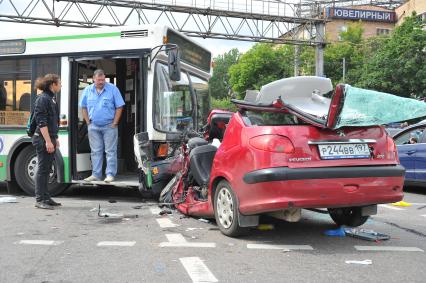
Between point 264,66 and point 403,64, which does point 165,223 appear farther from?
point 264,66

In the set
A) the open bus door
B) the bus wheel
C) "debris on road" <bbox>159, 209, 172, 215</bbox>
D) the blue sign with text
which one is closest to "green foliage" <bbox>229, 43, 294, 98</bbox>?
the blue sign with text

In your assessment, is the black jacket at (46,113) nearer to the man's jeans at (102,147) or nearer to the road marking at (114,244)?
the man's jeans at (102,147)

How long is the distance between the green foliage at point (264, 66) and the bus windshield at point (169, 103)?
45668 mm

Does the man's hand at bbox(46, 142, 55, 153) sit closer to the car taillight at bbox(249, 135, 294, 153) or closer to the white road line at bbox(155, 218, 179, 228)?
the white road line at bbox(155, 218, 179, 228)

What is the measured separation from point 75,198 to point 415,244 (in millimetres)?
5739

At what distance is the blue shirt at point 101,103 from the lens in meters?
8.70

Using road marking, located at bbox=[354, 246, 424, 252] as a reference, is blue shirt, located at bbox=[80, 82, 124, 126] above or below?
above

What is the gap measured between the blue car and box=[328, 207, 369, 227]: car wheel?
450 centimetres

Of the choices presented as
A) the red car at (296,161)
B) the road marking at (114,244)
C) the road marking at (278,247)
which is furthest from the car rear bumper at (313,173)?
the road marking at (114,244)

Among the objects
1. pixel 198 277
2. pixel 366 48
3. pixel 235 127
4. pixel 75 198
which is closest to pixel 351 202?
pixel 235 127

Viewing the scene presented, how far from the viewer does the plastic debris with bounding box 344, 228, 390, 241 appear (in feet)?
19.1

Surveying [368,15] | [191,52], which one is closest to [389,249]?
[191,52]

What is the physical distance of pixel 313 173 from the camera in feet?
16.8

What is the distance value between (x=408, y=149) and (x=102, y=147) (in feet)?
20.5
